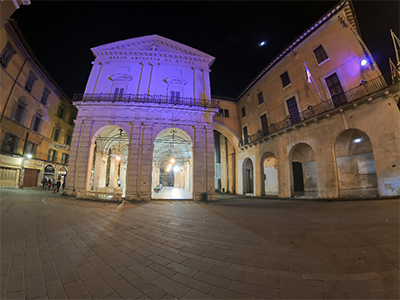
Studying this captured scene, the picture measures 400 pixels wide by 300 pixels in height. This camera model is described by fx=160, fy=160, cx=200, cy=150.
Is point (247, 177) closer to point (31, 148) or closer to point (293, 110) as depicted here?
point (293, 110)

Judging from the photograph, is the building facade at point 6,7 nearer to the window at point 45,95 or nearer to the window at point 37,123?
the window at point 37,123

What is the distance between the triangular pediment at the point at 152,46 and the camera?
16.1 metres

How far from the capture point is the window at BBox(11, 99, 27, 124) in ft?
57.0

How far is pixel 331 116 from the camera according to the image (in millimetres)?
11938

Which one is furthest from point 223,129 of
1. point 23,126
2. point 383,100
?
point 23,126

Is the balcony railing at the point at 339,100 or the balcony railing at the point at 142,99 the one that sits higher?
the balcony railing at the point at 142,99

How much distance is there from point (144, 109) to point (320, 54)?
1576 centimetres

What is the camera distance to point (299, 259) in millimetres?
2652

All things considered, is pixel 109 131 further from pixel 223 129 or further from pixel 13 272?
pixel 13 272

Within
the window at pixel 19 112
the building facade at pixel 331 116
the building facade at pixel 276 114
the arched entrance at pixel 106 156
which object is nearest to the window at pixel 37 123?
the window at pixel 19 112

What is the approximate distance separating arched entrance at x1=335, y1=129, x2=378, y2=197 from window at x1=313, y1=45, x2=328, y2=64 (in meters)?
6.40

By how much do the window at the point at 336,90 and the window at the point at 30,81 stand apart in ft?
102

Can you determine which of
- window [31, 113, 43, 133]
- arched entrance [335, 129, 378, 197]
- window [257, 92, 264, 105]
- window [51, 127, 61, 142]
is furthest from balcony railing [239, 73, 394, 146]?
window [51, 127, 61, 142]

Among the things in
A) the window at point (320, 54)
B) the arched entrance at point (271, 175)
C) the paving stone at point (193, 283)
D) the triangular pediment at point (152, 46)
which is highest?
the triangular pediment at point (152, 46)
